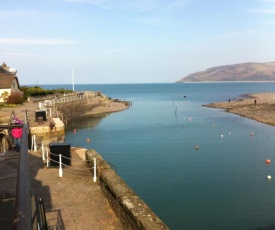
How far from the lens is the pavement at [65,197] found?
7.57 metres

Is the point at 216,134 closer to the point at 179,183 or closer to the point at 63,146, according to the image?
the point at 179,183

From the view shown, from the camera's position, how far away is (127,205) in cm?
727

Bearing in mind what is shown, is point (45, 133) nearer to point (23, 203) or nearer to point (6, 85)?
point (23, 203)

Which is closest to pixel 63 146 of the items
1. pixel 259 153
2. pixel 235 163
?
pixel 235 163

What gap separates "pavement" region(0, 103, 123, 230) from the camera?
7574 mm

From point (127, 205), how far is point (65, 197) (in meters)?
2.92

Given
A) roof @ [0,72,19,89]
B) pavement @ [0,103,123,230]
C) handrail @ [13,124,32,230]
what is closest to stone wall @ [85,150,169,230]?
pavement @ [0,103,123,230]

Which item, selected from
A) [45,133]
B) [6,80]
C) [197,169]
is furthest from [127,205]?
[6,80]

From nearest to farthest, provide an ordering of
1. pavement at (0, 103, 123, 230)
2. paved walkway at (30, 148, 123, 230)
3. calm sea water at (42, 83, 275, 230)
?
pavement at (0, 103, 123, 230) → paved walkway at (30, 148, 123, 230) → calm sea water at (42, 83, 275, 230)

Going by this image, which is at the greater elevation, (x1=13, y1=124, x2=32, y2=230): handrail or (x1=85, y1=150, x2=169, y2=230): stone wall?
(x1=13, y1=124, x2=32, y2=230): handrail

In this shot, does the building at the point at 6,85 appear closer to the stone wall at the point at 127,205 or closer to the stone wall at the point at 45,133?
the stone wall at the point at 45,133

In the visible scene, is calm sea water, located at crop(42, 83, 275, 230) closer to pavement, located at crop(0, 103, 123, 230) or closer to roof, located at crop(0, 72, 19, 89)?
pavement, located at crop(0, 103, 123, 230)

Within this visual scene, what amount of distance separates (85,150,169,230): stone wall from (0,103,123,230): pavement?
31 cm

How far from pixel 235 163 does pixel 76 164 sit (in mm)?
16593
